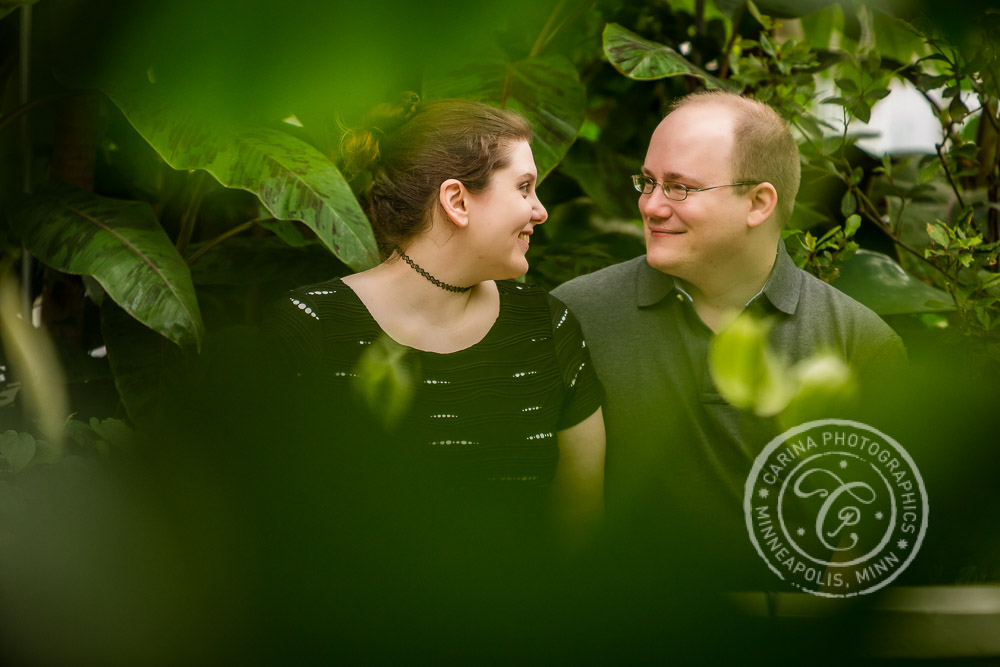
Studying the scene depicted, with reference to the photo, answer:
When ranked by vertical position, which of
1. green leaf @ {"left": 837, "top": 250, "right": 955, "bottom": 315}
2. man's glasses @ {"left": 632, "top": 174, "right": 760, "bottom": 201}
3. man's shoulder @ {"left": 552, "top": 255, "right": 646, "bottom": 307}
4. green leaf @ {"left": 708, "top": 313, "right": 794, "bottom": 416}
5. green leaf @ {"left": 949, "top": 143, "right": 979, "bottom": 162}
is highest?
man's glasses @ {"left": 632, "top": 174, "right": 760, "bottom": 201}

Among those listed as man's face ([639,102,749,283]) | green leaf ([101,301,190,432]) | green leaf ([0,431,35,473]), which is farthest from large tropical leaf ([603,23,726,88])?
green leaf ([0,431,35,473])

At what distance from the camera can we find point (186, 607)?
4.40 ft

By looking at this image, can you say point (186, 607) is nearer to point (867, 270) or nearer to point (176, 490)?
point (176, 490)

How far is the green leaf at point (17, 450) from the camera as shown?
164 cm

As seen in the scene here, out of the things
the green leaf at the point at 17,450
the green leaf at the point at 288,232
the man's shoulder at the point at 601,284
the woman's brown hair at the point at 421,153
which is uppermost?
the woman's brown hair at the point at 421,153

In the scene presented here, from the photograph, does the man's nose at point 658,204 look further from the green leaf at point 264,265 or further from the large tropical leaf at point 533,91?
the green leaf at point 264,265

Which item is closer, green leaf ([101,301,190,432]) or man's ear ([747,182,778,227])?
man's ear ([747,182,778,227])

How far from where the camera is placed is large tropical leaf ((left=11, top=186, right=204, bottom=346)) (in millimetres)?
1498

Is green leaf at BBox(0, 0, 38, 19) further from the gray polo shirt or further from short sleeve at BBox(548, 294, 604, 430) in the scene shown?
the gray polo shirt

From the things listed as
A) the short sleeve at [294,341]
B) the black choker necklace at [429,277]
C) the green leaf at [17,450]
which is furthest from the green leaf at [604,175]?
the green leaf at [17,450]

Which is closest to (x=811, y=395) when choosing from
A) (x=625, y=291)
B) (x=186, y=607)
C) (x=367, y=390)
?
(x=625, y=291)

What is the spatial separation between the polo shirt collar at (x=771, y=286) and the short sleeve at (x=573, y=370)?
0.15 m

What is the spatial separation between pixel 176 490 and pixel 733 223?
3.57 ft

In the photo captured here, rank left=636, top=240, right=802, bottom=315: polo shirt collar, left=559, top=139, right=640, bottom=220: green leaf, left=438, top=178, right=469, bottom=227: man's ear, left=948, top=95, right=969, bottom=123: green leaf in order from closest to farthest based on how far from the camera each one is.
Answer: left=438, top=178, right=469, bottom=227: man's ear, left=636, top=240, right=802, bottom=315: polo shirt collar, left=948, top=95, right=969, bottom=123: green leaf, left=559, top=139, right=640, bottom=220: green leaf
